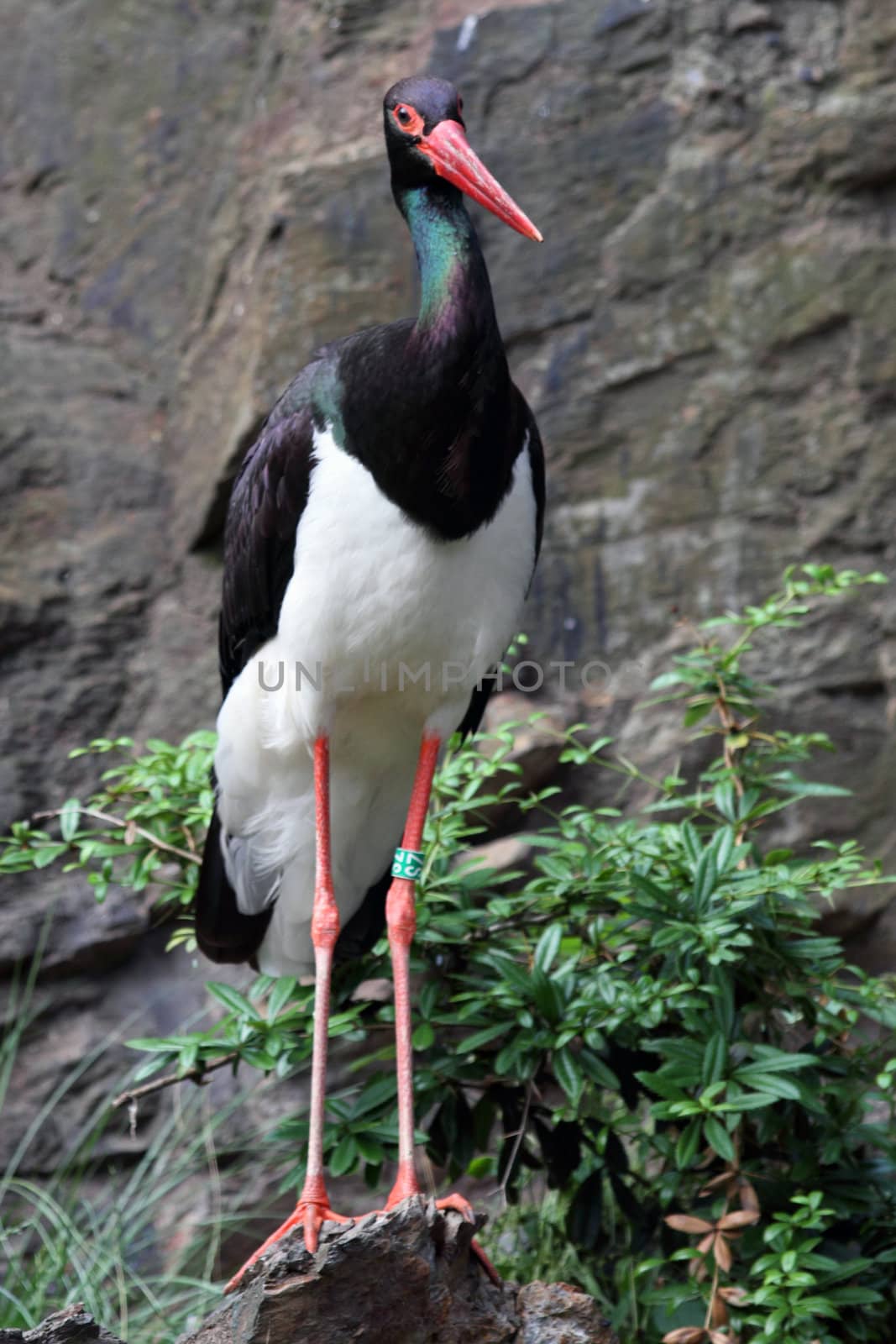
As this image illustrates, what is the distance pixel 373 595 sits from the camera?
279cm

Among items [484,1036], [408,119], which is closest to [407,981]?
[484,1036]

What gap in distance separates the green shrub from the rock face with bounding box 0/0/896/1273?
1094 mm

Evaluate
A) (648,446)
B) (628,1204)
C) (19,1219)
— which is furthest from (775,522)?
(19,1219)

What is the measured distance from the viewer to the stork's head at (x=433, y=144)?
2725 mm

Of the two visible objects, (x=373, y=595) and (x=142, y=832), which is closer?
(x=373, y=595)

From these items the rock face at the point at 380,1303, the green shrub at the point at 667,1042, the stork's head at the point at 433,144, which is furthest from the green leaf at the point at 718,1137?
the stork's head at the point at 433,144

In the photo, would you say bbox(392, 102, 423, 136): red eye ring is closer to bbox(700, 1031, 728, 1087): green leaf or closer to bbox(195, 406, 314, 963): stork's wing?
bbox(195, 406, 314, 963): stork's wing

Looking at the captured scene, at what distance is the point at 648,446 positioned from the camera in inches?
172

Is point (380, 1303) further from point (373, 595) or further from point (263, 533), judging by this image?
point (263, 533)

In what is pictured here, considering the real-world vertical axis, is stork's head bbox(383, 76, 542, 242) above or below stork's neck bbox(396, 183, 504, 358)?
above

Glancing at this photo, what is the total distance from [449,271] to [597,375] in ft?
5.57

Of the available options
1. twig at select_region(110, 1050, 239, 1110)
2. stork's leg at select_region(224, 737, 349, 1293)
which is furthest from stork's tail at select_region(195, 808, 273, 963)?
Answer: twig at select_region(110, 1050, 239, 1110)

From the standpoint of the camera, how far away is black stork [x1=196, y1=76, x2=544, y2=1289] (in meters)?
2.70

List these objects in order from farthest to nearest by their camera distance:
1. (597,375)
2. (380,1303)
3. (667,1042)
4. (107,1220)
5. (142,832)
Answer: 1. (597,375)
2. (107,1220)
3. (142,832)
4. (667,1042)
5. (380,1303)
